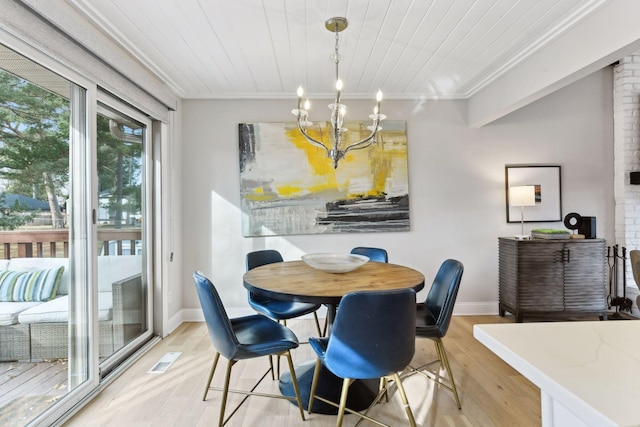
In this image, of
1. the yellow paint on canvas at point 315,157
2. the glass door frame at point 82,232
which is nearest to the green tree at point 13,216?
the glass door frame at point 82,232

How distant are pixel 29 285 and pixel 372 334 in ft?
5.98

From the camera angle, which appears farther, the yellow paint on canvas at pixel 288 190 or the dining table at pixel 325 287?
the yellow paint on canvas at pixel 288 190

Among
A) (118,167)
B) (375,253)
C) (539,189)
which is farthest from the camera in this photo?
(539,189)

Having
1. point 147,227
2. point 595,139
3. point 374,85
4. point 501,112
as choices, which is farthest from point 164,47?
point 595,139

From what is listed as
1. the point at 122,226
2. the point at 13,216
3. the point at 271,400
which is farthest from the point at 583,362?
the point at 122,226

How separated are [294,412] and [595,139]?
436 cm

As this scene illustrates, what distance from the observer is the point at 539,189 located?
3.84 metres

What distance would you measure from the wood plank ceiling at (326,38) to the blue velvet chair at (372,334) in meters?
1.76

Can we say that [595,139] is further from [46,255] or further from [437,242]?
[46,255]

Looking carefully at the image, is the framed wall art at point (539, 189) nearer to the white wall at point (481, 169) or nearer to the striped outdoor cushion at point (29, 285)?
the white wall at point (481, 169)

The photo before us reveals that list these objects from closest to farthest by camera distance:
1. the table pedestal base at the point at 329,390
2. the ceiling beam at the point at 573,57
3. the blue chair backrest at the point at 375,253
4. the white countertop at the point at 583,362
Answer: the white countertop at the point at 583,362 → the ceiling beam at the point at 573,57 → the table pedestal base at the point at 329,390 → the blue chair backrest at the point at 375,253

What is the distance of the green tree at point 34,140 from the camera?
1617mm

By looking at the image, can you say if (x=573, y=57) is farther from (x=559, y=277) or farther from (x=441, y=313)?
(x=559, y=277)

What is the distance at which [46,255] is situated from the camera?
1.88 metres
